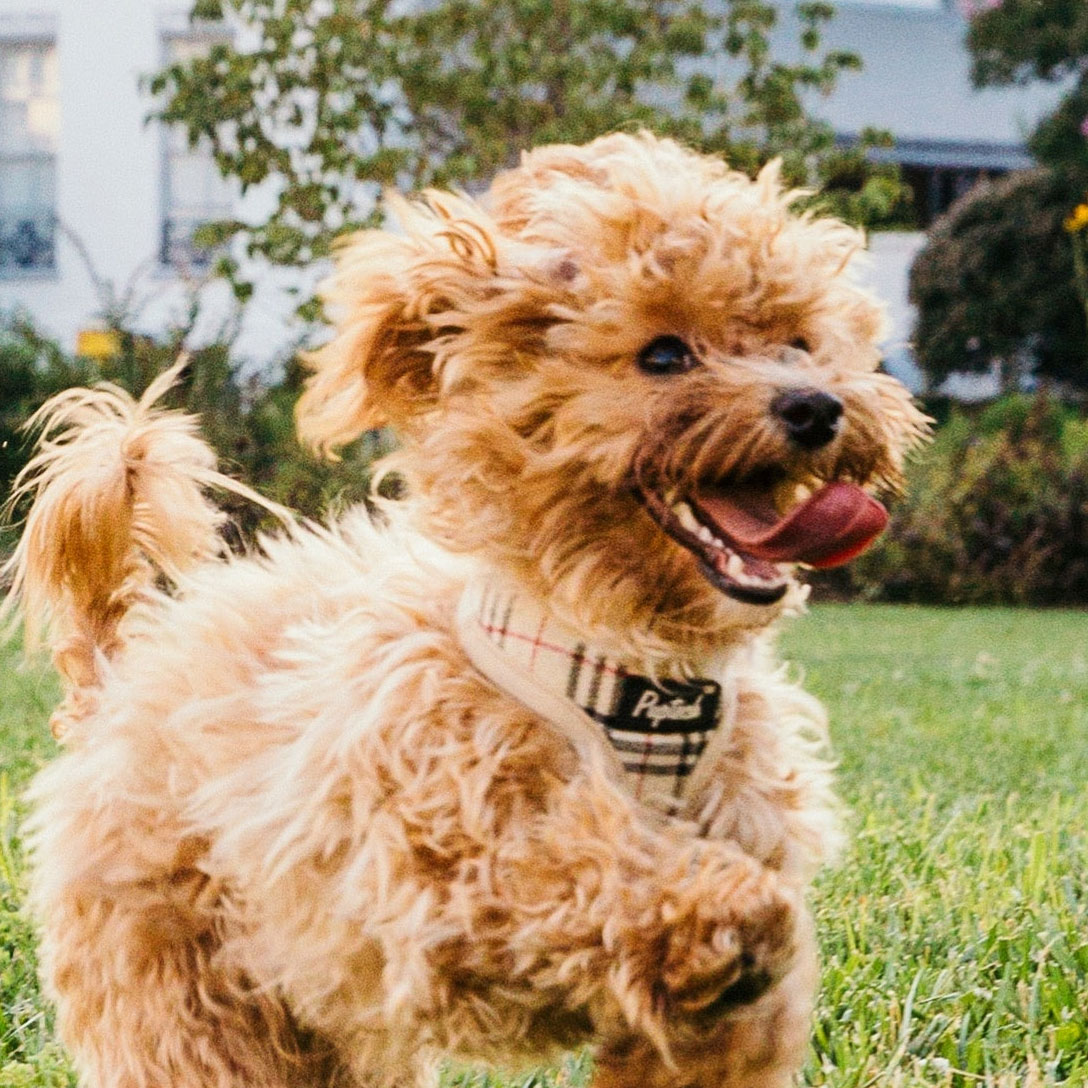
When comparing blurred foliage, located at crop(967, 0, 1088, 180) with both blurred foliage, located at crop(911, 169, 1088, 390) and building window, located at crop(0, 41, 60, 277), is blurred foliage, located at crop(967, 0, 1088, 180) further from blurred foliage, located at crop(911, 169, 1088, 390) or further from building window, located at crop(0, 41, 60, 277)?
building window, located at crop(0, 41, 60, 277)

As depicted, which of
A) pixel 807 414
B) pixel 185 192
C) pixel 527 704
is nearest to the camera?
pixel 807 414

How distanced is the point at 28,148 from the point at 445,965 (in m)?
17.2

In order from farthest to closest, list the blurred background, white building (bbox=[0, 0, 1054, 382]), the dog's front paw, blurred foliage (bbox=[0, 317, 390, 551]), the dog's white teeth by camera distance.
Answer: white building (bbox=[0, 0, 1054, 382]), the blurred background, blurred foliage (bbox=[0, 317, 390, 551]), the dog's white teeth, the dog's front paw

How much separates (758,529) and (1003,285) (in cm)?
2005

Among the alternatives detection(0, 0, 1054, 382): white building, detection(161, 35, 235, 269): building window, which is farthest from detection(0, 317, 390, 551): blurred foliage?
detection(161, 35, 235, 269): building window

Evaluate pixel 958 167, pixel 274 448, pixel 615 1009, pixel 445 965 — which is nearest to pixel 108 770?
pixel 445 965

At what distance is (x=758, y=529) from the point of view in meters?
2.24

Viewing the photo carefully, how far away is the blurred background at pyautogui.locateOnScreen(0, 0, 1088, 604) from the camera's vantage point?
13.0 metres

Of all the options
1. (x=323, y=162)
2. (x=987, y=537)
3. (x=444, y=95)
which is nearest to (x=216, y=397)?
(x=323, y=162)

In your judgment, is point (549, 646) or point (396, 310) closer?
point (549, 646)

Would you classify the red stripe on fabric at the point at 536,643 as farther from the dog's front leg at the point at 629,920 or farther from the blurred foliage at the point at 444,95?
the blurred foliage at the point at 444,95

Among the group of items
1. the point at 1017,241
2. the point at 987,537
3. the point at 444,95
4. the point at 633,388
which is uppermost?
the point at 633,388

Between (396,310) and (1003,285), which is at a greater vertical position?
(396,310)

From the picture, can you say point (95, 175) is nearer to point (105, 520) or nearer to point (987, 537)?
point (987, 537)
